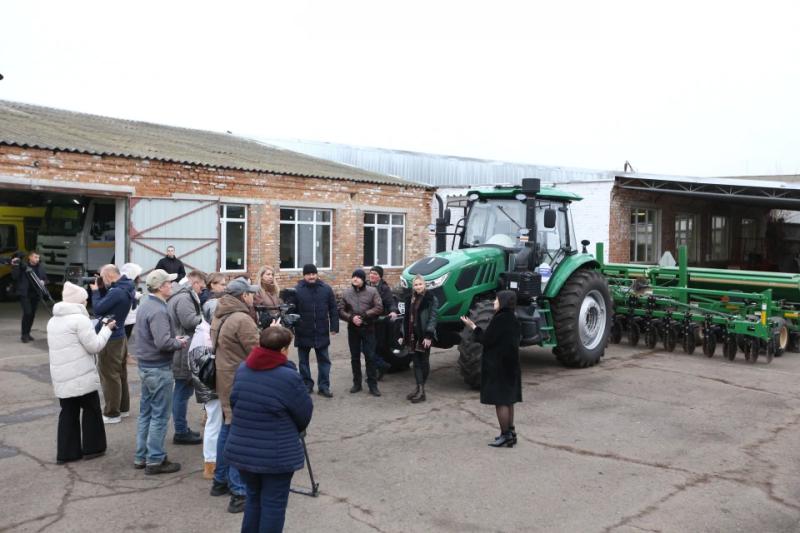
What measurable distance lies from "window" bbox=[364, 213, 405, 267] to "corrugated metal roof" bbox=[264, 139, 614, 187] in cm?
1194

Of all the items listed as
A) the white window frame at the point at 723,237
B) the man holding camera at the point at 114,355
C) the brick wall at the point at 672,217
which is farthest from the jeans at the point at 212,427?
the white window frame at the point at 723,237

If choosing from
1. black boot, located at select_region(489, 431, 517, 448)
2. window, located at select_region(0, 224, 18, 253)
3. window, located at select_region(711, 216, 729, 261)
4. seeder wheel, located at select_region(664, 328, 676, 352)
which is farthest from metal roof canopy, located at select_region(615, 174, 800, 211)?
window, located at select_region(0, 224, 18, 253)

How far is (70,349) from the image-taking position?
5.94 metres

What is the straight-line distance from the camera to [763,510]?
5.14m

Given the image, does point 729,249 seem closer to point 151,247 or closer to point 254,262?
point 254,262

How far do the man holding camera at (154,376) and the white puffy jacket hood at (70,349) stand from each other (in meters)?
0.48

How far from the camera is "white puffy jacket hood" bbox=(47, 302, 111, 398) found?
5.91 meters

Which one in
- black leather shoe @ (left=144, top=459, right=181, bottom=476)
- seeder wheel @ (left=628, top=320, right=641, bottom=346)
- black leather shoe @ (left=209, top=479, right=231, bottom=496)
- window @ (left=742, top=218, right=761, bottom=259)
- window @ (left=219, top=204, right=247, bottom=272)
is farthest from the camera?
window @ (left=742, top=218, right=761, bottom=259)

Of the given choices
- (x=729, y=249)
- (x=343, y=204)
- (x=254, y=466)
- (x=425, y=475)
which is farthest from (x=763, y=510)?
(x=729, y=249)

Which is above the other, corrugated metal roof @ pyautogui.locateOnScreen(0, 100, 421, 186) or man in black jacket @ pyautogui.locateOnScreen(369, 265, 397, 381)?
corrugated metal roof @ pyautogui.locateOnScreen(0, 100, 421, 186)

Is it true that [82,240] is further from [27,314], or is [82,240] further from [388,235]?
[388,235]

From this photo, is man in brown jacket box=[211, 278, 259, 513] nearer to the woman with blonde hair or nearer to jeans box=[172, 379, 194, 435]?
jeans box=[172, 379, 194, 435]

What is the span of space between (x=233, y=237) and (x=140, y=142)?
128 inches

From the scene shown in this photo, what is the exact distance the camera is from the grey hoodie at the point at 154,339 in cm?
579
